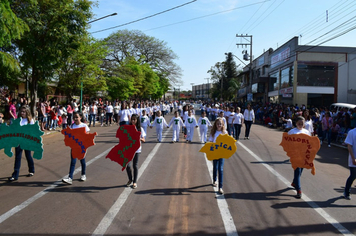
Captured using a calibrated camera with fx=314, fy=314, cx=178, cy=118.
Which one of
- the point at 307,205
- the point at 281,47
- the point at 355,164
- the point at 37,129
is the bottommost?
the point at 307,205

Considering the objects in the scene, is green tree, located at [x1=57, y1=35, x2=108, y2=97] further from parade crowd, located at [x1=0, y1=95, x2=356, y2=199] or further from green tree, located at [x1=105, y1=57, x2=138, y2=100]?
green tree, located at [x1=105, y1=57, x2=138, y2=100]

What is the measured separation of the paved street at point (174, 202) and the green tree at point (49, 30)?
7.87m

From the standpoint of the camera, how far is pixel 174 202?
605 centimetres

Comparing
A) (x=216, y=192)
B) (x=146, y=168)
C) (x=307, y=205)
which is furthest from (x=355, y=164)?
(x=146, y=168)

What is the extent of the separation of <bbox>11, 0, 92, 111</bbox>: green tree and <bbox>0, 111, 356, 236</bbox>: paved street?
787 cm

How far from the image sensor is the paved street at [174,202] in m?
4.87

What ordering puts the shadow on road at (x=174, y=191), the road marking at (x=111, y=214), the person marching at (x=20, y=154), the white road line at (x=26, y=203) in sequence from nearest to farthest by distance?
1. the road marking at (x=111, y=214)
2. the white road line at (x=26, y=203)
3. the shadow on road at (x=174, y=191)
4. the person marching at (x=20, y=154)

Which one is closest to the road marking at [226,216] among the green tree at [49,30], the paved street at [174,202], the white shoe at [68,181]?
the paved street at [174,202]

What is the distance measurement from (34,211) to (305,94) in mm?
35813

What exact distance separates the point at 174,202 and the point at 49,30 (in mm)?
12849

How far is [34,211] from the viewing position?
5.45 m

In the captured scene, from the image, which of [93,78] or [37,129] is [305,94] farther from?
[37,129]

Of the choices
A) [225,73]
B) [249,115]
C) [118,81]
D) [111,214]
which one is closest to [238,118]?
[249,115]

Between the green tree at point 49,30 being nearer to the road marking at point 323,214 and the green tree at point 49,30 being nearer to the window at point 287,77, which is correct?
the road marking at point 323,214
